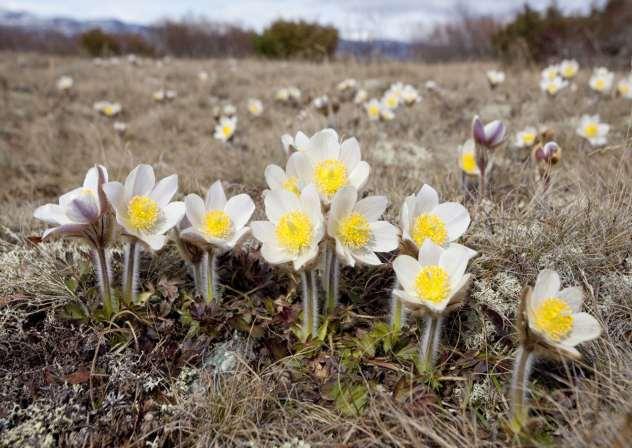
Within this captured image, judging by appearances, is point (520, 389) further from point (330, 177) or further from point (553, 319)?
point (330, 177)

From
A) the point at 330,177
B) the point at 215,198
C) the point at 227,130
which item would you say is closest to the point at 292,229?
the point at 330,177

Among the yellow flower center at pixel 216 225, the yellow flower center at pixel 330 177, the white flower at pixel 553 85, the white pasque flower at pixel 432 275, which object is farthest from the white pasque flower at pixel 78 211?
the white flower at pixel 553 85

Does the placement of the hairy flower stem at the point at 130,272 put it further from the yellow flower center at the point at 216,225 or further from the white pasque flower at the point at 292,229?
the white pasque flower at the point at 292,229

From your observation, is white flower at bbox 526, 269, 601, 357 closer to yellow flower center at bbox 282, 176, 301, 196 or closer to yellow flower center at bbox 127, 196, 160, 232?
yellow flower center at bbox 282, 176, 301, 196

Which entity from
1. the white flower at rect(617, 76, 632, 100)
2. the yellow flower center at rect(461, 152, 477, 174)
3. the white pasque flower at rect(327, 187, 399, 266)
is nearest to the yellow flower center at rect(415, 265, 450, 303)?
the white pasque flower at rect(327, 187, 399, 266)

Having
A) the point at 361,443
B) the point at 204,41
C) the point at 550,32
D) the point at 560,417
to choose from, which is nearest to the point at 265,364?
the point at 361,443
